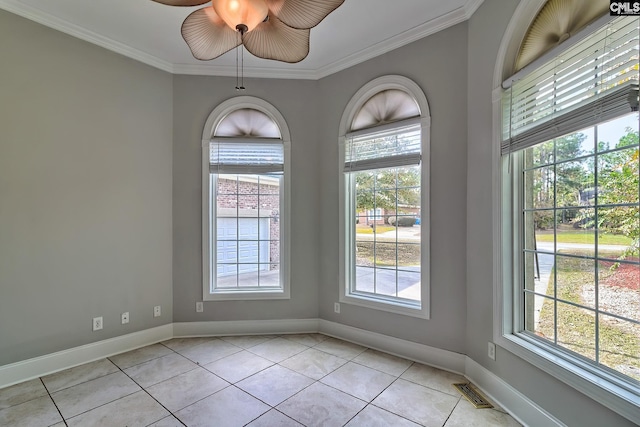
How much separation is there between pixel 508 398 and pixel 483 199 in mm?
1382

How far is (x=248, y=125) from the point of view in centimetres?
351

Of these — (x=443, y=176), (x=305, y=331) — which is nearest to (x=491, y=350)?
(x=443, y=176)

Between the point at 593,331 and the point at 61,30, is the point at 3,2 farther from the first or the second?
the point at 593,331

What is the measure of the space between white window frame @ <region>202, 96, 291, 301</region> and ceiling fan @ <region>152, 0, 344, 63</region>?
1.63 meters

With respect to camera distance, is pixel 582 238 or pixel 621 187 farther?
pixel 582 238

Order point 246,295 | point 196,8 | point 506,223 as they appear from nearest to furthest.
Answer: point 506,223 < point 196,8 < point 246,295

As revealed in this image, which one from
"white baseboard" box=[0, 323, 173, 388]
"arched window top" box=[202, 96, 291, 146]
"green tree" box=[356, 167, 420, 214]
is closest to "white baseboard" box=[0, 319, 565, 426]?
"white baseboard" box=[0, 323, 173, 388]

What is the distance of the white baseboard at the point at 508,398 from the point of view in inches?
71.9

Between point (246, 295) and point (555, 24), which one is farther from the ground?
point (555, 24)

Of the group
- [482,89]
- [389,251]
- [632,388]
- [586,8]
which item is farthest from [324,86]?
[632,388]

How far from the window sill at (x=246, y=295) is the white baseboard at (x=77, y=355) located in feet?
1.82

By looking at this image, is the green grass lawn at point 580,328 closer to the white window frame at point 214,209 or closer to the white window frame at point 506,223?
the white window frame at point 506,223

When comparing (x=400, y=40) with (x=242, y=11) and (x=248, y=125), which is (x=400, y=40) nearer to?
(x=248, y=125)

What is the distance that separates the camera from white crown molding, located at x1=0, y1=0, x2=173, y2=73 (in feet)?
8.02
